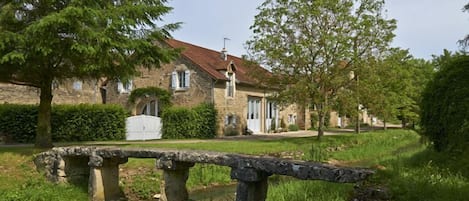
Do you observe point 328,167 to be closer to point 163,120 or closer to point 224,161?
point 224,161

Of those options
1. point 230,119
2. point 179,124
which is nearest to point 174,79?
point 179,124

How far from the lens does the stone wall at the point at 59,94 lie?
27.8m

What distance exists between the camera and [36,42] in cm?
1222

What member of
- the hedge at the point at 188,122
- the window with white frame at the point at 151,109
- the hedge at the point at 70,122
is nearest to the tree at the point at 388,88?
the hedge at the point at 188,122

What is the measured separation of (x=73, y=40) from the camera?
1277cm

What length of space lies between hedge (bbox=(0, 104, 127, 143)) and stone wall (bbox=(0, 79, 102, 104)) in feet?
17.0

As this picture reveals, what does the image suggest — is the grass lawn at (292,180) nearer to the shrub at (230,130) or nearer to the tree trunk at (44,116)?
the tree trunk at (44,116)

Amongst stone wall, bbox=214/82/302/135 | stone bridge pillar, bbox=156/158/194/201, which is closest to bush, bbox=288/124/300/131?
stone wall, bbox=214/82/302/135

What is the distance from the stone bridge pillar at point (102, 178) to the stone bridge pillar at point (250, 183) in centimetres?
424

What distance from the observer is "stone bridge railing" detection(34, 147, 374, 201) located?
25.6ft

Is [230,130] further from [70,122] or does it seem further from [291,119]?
[70,122]

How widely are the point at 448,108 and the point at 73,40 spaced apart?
35.5ft

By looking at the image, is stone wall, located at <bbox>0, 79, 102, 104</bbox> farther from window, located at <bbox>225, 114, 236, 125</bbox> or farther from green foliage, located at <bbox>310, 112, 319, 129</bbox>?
green foliage, located at <bbox>310, 112, 319, 129</bbox>

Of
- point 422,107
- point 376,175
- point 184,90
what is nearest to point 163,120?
point 184,90
